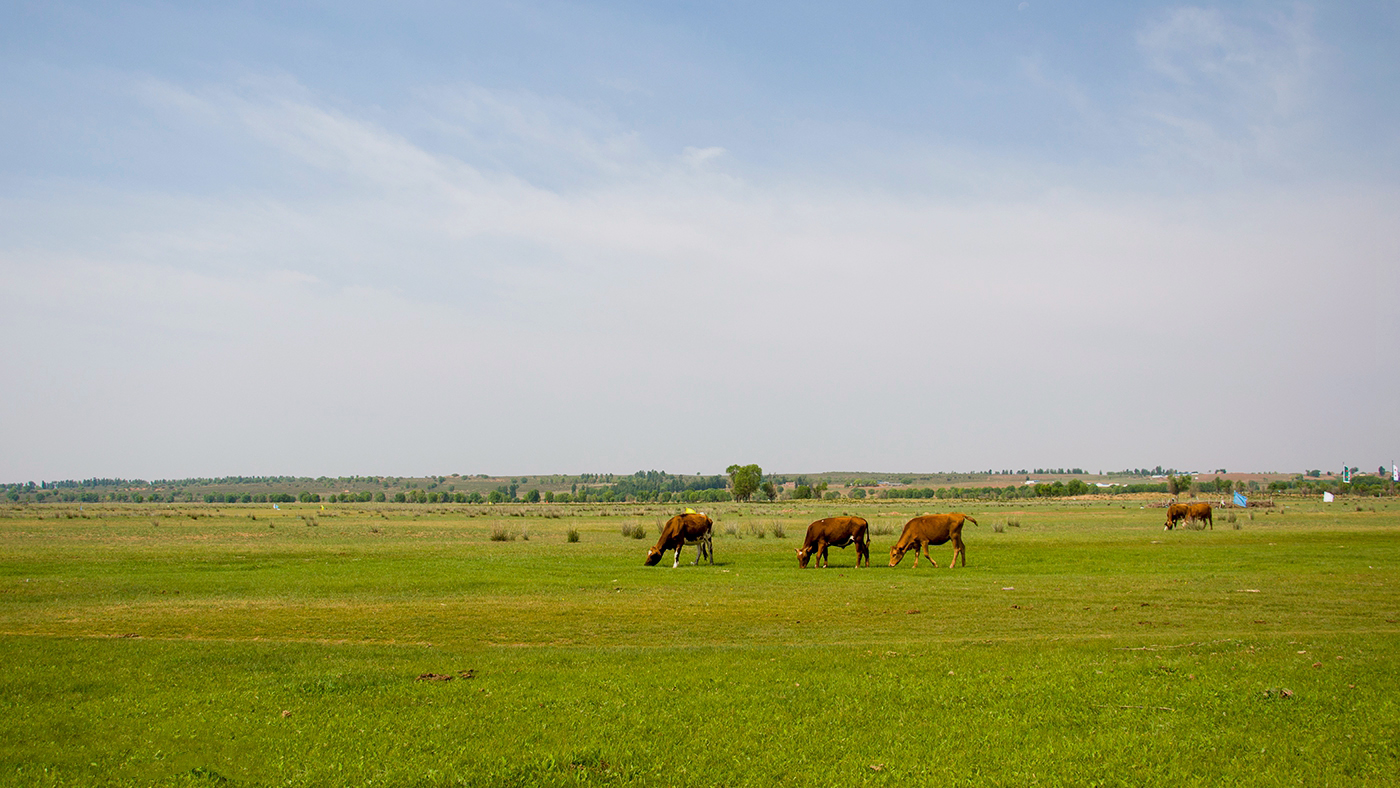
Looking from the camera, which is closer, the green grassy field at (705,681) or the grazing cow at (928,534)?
the green grassy field at (705,681)

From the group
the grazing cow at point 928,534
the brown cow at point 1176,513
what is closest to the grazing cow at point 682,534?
the grazing cow at point 928,534

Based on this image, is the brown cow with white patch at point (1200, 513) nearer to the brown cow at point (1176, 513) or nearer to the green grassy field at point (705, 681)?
the brown cow at point (1176, 513)

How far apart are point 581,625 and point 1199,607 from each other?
13.2m

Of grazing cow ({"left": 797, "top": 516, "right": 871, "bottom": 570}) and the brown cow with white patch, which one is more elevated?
grazing cow ({"left": 797, "top": 516, "right": 871, "bottom": 570})

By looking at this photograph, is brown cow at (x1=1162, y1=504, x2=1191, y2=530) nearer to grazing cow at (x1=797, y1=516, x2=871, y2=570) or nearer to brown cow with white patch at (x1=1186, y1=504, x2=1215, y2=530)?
brown cow with white patch at (x1=1186, y1=504, x2=1215, y2=530)

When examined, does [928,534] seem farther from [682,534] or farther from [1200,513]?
[1200,513]

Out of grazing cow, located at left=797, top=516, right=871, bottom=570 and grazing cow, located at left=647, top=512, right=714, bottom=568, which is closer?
grazing cow, located at left=797, top=516, right=871, bottom=570

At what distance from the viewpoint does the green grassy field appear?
7742 millimetres

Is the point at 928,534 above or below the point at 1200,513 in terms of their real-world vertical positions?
above

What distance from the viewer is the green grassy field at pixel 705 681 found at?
774 cm

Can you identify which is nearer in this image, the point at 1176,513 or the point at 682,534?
the point at 682,534

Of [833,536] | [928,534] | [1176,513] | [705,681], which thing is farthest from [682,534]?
[1176,513]

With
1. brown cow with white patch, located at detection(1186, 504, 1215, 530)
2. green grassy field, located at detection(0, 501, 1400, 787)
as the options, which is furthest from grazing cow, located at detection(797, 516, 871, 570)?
brown cow with white patch, located at detection(1186, 504, 1215, 530)

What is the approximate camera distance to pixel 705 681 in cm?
1081
